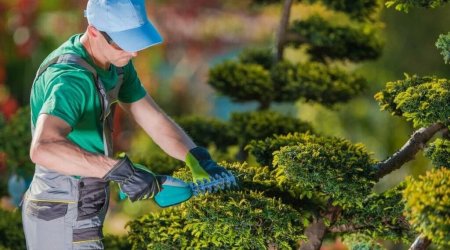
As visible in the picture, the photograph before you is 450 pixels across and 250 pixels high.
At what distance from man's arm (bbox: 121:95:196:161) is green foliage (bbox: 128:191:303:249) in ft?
0.78

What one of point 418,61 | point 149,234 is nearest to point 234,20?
point 418,61

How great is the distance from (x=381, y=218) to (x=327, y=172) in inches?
15.4

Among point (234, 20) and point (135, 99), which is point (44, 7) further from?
point (135, 99)

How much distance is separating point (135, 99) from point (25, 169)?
229 centimetres

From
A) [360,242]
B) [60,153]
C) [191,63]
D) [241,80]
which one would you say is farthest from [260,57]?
[191,63]

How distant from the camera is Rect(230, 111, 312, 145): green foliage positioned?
7.00m

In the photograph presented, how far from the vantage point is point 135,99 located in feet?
15.9

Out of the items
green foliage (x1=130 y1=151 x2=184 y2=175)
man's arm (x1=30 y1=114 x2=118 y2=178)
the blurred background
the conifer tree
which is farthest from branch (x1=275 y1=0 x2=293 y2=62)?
man's arm (x1=30 y1=114 x2=118 y2=178)

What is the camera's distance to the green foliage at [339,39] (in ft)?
24.0

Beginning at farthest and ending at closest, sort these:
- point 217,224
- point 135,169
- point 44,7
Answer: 1. point 44,7
2. point 217,224
3. point 135,169

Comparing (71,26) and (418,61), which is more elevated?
(418,61)

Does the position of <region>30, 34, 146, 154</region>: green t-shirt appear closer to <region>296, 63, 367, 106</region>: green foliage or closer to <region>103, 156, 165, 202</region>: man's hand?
<region>103, 156, 165, 202</region>: man's hand

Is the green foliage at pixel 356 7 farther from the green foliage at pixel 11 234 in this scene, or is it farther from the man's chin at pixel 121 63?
the man's chin at pixel 121 63

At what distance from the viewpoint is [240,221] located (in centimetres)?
468
